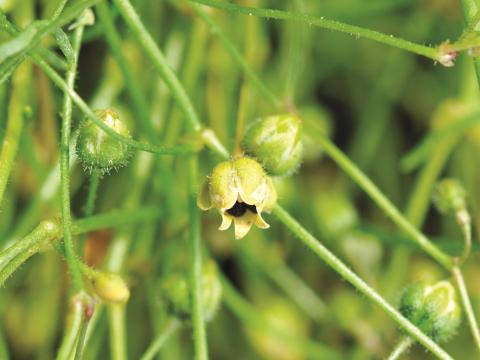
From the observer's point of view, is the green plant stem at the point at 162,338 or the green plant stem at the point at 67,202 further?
the green plant stem at the point at 162,338

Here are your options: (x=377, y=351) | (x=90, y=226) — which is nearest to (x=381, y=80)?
(x=377, y=351)

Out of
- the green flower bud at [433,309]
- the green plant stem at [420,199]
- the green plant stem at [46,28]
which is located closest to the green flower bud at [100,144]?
the green plant stem at [46,28]

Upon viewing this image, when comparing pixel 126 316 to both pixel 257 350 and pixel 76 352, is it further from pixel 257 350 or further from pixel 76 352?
pixel 76 352

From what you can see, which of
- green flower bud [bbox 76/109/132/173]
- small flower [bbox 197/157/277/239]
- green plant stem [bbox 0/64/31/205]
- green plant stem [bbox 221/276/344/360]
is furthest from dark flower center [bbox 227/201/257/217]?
green plant stem [bbox 221/276/344/360]

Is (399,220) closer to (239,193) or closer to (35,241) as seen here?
(239,193)

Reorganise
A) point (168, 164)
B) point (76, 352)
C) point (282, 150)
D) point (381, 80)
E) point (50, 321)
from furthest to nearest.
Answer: point (381, 80) → point (50, 321) → point (168, 164) → point (282, 150) → point (76, 352)

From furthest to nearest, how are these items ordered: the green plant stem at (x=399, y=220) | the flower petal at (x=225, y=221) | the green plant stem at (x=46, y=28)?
the green plant stem at (x=399, y=220)
the flower petal at (x=225, y=221)
the green plant stem at (x=46, y=28)

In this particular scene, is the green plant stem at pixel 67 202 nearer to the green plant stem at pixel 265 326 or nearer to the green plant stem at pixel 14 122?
the green plant stem at pixel 14 122
